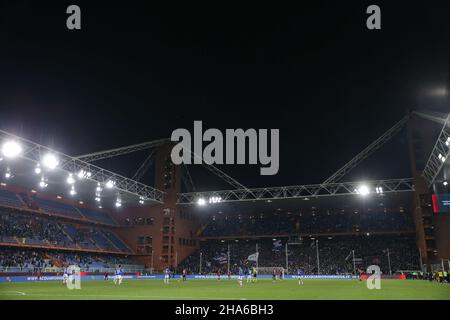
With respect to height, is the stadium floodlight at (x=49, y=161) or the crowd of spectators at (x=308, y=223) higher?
the stadium floodlight at (x=49, y=161)

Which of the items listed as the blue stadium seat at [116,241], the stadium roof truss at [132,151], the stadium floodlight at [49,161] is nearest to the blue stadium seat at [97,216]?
the blue stadium seat at [116,241]

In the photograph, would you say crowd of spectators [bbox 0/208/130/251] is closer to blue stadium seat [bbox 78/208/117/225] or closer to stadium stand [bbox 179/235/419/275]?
blue stadium seat [bbox 78/208/117/225]

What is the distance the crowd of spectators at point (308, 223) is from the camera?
75.6 metres

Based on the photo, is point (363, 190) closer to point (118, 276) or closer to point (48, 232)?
point (118, 276)

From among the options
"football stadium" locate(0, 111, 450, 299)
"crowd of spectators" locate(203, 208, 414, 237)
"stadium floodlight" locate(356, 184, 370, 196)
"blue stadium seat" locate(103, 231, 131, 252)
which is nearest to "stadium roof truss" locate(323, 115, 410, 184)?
"football stadium" locate(0, 111, 450, 299)

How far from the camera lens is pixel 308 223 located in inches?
3189

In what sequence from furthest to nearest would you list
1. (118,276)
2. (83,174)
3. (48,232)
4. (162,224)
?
1. (162,224)
2. (48,232)
3. (83,174)
4. (118,276)

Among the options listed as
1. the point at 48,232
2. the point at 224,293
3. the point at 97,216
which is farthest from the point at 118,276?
the point at 97,216

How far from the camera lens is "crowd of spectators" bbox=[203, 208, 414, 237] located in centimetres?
7564

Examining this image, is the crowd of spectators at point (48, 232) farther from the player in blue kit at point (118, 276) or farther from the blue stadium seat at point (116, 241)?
the player in blue kit at point (118, 276)

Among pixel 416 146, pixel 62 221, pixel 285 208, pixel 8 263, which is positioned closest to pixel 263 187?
pixel 285 208

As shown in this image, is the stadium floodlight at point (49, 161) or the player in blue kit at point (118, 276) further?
the stadium floodlight at point (49, 161)

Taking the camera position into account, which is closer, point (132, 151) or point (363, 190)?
point (363, 190)
